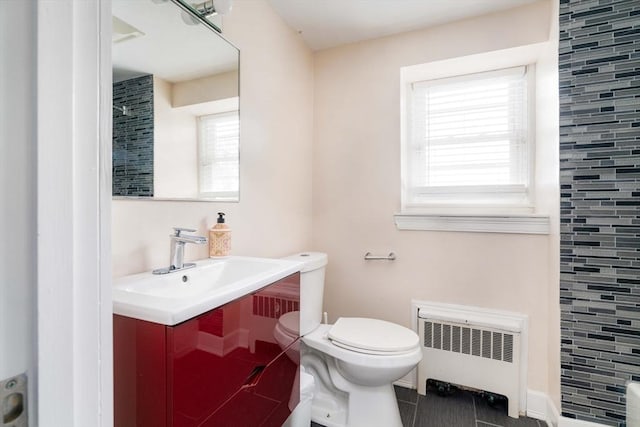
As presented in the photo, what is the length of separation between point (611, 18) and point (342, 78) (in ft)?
4.35

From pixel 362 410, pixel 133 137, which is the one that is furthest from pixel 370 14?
pixel 362 410

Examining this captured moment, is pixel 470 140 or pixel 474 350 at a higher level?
pixel 470 140

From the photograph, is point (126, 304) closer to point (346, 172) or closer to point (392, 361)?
point (392, 361)

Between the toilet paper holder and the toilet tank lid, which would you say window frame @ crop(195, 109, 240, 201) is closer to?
the toilet tank lid

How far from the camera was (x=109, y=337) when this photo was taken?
1.09 ft

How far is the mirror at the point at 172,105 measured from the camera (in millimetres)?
963

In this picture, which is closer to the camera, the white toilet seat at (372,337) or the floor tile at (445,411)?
the white toilet seat at (372,337)

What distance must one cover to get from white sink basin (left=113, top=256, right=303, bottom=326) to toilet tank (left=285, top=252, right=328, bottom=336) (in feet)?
1.44

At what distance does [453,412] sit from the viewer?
1.61m

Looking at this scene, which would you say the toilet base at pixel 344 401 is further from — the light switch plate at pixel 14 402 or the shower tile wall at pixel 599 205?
the light switch plate at pixel 14 402

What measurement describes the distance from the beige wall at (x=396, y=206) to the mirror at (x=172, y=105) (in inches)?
31.9

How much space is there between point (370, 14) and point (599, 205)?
4.89 ft

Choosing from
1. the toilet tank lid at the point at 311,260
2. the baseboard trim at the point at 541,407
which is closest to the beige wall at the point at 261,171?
the toilet tank lid at the point at 311,260

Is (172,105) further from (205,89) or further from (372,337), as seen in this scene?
(372,337)
